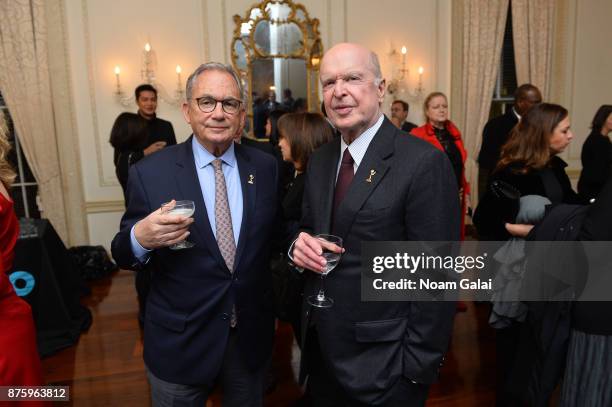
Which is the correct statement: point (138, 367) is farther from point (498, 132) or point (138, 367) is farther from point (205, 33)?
point (205, 33)

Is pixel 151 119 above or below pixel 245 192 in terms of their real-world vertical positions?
above

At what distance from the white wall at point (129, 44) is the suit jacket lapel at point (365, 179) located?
4.78 m

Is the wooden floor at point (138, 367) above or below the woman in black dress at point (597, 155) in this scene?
below

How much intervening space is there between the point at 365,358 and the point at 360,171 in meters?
0.63

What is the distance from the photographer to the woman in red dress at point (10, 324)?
154 cm

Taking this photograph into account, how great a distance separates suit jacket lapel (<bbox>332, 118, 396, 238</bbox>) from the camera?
1.51 meters

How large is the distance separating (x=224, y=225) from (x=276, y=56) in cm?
485

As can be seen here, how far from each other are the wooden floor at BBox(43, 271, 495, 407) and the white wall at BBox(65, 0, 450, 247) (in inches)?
82.0

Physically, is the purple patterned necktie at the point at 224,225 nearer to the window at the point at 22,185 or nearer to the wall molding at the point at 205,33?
the wall molding at the point at 205,33

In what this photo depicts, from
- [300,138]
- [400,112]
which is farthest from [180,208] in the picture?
[400,112]

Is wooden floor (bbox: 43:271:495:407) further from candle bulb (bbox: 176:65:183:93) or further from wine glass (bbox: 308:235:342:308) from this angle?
candle bulb (bbox: 176:65:183:93)

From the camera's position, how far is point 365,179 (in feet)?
5.01

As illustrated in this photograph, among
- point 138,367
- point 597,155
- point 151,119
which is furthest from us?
point 151,119

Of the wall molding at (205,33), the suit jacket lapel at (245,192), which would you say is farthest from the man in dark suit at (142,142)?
the wall molding at (205,33)
